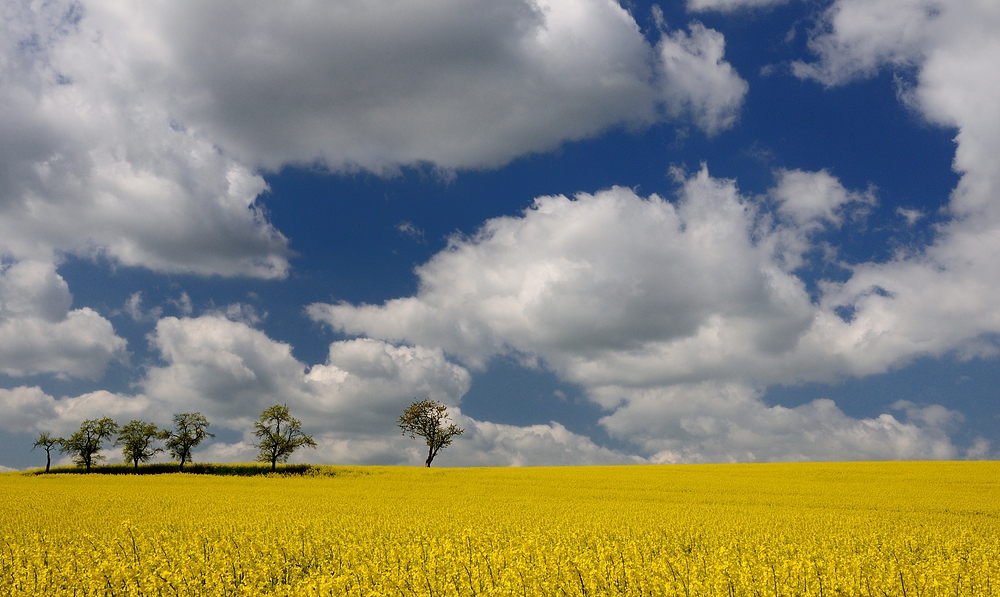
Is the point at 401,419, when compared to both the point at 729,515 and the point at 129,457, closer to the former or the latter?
the point at 129,457

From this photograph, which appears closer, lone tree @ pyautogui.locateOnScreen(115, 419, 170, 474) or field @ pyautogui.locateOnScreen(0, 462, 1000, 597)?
field @ pyautogui.locateOnScreen(0, 462, 1000, 597)

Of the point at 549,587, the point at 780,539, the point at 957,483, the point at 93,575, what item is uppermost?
the point at 93,575

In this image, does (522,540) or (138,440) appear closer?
(522,540)

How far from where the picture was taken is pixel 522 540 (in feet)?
46.9

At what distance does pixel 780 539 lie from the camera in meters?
15.5

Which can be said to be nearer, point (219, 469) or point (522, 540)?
point (522, 540)

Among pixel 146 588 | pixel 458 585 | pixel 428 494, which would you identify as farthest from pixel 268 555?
pixel 428 494

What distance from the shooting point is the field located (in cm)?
912

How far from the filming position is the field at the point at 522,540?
9.12 metres

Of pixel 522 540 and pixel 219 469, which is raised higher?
pixel 522 540

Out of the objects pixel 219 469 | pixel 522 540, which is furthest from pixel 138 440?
pixel 522 540

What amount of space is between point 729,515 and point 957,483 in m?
26.6

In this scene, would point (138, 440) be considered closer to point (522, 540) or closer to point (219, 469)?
point (219, 469)

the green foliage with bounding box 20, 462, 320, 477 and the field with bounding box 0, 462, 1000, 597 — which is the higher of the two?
the field with bounding box 0, 462, 1000, 597
